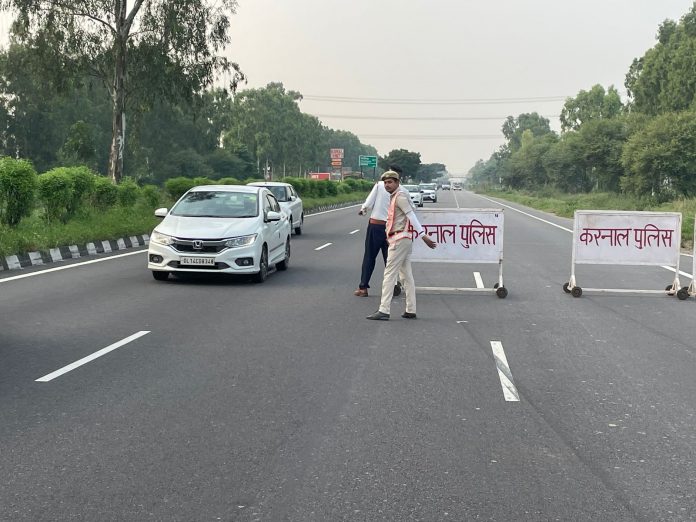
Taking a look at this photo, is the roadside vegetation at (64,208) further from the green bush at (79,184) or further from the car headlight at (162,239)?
the car headlight at (162,239)

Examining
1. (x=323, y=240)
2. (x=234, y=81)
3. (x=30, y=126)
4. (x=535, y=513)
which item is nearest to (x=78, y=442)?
(x=535, y=513)

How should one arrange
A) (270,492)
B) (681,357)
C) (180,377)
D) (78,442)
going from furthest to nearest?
(681,357)
(180,377)
(78,442)
(270,492)

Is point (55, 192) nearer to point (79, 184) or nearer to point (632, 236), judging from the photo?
point (79, 184)

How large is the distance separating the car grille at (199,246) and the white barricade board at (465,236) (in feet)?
9.98

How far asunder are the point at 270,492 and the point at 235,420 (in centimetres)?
137

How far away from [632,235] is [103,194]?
15679 millimetres

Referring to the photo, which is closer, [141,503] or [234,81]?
[141,503]

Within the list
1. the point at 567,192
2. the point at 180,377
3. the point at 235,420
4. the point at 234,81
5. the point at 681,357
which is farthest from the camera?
the point at 567,192

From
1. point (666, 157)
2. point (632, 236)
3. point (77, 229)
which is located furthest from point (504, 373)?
point (666, 157)

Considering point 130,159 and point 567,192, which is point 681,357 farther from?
point 567,192

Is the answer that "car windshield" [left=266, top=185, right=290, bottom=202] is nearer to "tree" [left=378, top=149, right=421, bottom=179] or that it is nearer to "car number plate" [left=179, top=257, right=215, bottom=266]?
"car number plate" [left=179, top=257, right=215, bottom=266]

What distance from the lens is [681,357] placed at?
26.2ft

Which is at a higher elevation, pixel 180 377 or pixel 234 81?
pixel 234 81

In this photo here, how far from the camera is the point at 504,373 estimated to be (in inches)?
281
